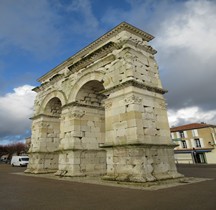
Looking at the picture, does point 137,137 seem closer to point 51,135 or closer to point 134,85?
point 134,85

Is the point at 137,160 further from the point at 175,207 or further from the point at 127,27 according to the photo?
the point at 127,27

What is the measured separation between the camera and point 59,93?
578 inches

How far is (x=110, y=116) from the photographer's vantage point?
10.1 metres

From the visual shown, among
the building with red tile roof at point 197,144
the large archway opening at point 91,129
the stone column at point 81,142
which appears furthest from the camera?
the building with red tile roof at point 197,144

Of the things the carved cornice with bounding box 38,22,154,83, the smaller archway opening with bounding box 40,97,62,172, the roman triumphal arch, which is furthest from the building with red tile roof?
the carved cornice with bounding box 38,22,154,83

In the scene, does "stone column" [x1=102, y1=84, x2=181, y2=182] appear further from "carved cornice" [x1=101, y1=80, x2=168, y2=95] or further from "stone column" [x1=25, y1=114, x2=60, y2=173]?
"stone column" [x1=25, y1=114, x2=60, y2=173]

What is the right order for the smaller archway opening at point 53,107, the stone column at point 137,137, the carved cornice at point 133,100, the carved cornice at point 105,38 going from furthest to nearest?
the smaller archway opening at point 53,107
the carved cornice at point 105,38
the carved cornice at point 133,100
the stone column at point 137,137

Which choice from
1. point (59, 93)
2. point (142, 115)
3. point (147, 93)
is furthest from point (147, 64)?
point (59, 93)

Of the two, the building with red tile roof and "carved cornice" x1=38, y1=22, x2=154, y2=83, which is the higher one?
"carved cornice" x1=38, y1=22, x2=154, y2=83

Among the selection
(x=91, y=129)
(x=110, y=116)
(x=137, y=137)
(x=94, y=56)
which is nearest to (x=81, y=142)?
(x=91, y=129)

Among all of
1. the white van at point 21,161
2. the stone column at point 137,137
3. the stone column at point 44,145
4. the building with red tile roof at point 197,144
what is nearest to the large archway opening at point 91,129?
the stone column at point 137,137

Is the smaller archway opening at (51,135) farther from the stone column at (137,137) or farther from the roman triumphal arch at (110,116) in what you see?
the stone column at (137,137)

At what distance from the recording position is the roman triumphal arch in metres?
8.77

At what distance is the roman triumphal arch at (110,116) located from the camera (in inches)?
345
